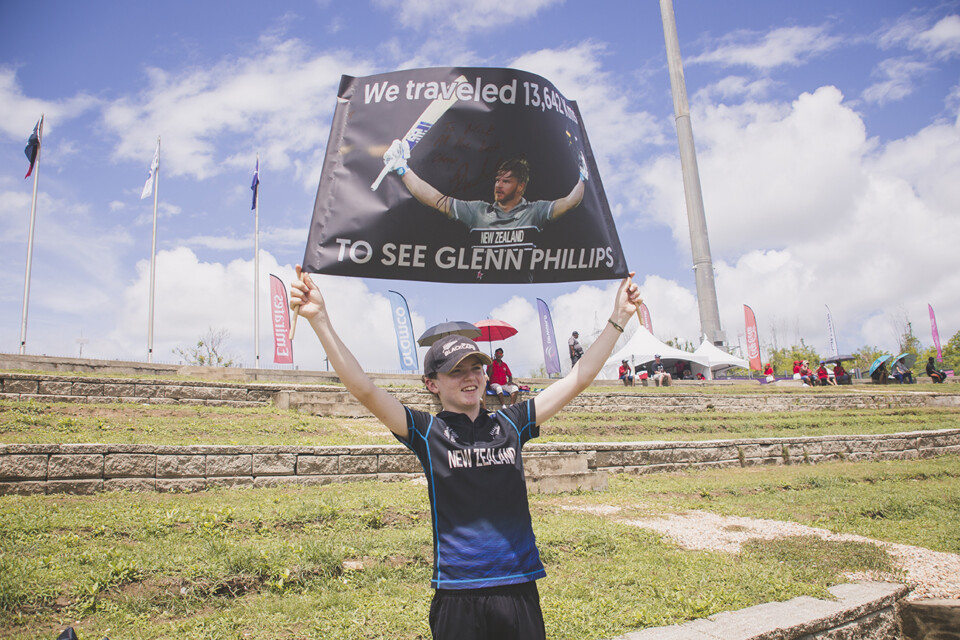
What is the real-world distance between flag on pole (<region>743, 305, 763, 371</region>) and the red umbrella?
27.0 metres

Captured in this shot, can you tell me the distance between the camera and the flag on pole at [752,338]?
134 ft

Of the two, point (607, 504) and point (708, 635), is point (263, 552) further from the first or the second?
point (607, 504)

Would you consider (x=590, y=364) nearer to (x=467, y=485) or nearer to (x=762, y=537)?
(x=467, y=485)

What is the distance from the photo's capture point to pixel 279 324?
2805cm

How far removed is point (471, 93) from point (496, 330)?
16822mm

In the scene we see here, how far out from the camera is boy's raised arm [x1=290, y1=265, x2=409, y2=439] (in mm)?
2326

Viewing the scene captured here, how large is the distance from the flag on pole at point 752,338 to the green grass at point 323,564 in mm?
35111

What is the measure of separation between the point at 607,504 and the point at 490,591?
6.78 m

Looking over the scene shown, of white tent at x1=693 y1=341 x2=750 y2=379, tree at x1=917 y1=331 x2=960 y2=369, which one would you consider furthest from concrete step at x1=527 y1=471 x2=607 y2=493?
tree at x1=917 y1=331 x2=960 y2=369

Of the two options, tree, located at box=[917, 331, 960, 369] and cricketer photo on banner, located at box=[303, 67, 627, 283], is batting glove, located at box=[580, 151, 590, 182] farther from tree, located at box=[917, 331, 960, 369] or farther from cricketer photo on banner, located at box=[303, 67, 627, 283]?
tree, located at box=[917, 331, 960, 369]

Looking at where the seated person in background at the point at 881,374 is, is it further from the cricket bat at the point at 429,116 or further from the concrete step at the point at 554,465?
the cricket bat at the point at 429,116

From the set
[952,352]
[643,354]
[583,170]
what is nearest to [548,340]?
[643,354]

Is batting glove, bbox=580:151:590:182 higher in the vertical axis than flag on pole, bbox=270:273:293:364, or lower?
lower

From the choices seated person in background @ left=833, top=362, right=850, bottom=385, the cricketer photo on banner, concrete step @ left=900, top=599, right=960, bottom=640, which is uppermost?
seated person in background @ left=833, top=362, right=850, bottom=385
